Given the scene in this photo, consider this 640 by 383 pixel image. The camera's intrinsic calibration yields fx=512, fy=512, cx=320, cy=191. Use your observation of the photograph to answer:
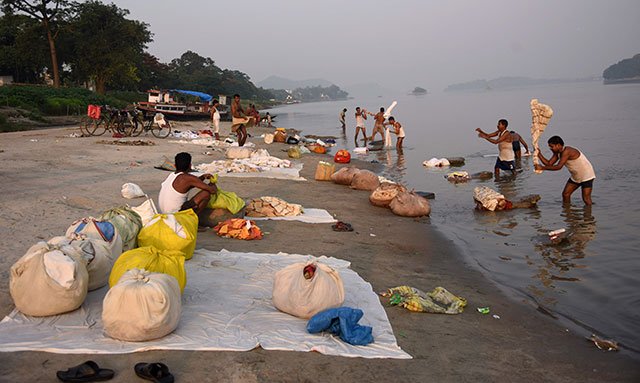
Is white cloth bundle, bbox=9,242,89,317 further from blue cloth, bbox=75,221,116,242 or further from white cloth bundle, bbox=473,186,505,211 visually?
white cloth bundle, bbox=473,186,505,211

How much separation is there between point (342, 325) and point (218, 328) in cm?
99

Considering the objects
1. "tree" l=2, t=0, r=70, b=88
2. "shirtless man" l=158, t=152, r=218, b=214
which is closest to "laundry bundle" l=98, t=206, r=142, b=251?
"shirtless man" l=158, t=152, r=218, b=214

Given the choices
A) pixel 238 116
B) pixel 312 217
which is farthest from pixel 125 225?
pixel 238 116

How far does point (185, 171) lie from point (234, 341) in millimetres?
3518

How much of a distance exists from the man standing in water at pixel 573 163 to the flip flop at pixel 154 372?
8004mm

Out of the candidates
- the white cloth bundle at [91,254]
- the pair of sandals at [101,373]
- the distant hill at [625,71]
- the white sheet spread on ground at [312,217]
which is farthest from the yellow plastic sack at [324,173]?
the distant hill at [625,71]

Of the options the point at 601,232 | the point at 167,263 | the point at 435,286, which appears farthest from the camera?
the point at 601,232

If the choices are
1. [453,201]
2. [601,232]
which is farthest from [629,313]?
[453,201]

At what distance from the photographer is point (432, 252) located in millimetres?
7547

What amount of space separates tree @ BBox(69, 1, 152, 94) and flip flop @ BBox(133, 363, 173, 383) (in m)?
43.8

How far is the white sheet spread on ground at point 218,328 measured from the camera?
12.1 feet

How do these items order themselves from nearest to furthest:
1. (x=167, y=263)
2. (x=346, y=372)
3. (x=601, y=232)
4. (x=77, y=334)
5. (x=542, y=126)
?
1. (x=346, y=372)
2. (x=77, y=334)
3. (x=167, y=263)
4. (x=601, y=232)
5. (x=542, y=126)

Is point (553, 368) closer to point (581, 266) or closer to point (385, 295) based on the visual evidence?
point (385, 295)

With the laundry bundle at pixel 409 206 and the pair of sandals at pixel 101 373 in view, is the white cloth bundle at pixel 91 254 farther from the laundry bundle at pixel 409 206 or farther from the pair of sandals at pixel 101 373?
the laundry bundle at pixel 409 206
